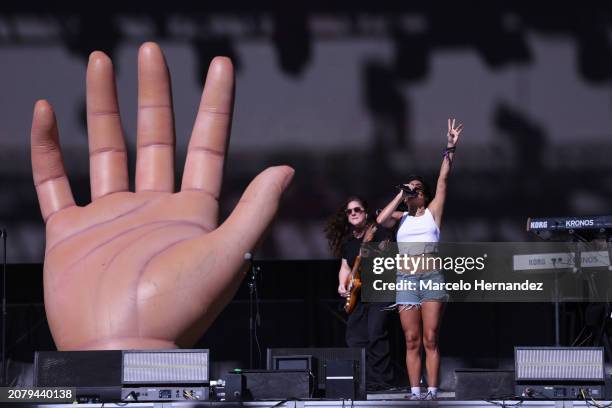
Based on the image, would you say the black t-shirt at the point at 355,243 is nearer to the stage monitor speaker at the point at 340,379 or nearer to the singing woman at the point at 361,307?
the singing woman at the point at 361,307

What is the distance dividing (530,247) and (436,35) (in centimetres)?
196

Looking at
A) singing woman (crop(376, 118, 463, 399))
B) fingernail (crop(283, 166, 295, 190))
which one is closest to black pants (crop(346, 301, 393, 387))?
singing woman (crop(376, 118, 463, 399))

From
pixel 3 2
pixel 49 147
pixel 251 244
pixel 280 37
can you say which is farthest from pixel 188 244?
pixel 3 2

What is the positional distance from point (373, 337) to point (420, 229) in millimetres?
1208

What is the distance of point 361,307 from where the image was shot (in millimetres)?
8477

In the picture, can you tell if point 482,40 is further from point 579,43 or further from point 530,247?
point 530,247

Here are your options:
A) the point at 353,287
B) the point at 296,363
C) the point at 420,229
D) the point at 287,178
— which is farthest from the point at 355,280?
the point at 296,363

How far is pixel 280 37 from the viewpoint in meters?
9.82

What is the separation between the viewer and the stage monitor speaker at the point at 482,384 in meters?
6.12

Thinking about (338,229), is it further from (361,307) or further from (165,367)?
(165,367)

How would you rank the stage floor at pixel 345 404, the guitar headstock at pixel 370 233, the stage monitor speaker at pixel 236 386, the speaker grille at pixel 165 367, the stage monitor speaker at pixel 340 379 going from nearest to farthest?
the stage floor at pixel 345 404 < the speaker grille at pixel 165 367 < the stage monitor speaker at pixel 236 386 < the stage monitor speaker at pixel 340 379 < the guitar headstock at pixel 370 233

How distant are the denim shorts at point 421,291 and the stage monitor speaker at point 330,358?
94 centimetres

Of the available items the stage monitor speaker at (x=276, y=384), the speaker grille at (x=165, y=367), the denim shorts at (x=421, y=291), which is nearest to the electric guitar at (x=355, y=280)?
the denim shorts at (x=421, y=291)

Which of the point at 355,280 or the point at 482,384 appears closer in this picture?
the point at 482,384
